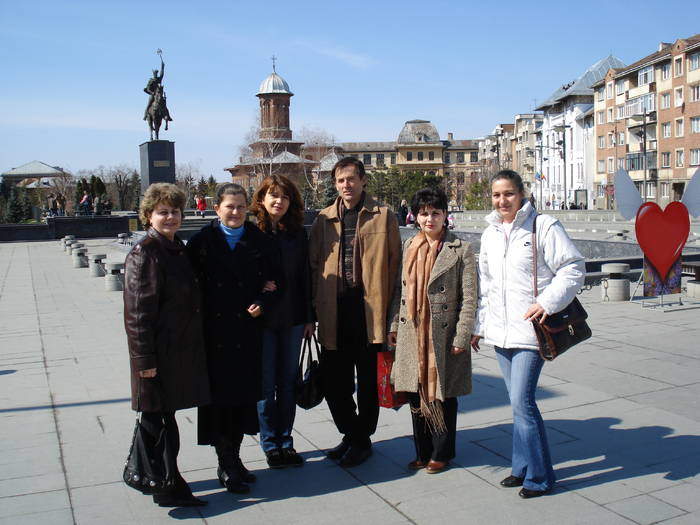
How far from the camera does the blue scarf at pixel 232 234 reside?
422 cm

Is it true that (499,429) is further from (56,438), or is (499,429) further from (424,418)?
(56,438)

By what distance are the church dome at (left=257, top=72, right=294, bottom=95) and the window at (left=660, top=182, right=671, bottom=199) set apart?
4956 cm

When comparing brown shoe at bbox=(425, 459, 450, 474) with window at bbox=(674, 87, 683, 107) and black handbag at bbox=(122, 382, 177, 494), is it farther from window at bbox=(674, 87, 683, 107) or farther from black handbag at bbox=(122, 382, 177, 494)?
window at bbox=(674, 87, 683, 107)

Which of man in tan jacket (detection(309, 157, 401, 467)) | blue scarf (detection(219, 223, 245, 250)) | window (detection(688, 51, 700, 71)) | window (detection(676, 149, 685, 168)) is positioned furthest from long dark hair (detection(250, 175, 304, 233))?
window (detection(676, 149, 685, 168))

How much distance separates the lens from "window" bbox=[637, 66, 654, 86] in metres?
57.1

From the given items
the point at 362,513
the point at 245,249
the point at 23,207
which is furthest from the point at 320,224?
the point at 23,207

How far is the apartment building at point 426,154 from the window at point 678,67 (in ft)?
184

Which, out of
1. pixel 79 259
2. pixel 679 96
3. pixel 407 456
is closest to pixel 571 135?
pixel 679 96

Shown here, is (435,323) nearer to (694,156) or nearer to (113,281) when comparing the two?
(113,281)

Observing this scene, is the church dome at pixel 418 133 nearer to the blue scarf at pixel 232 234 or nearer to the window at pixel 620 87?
the window at pixel 620 87

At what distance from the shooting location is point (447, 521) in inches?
143

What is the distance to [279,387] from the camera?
15.1ft

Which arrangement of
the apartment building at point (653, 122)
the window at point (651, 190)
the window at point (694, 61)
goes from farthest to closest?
the window at point (651, 190) → the apartment building at point (653, 122) → the window at point (694, 61)

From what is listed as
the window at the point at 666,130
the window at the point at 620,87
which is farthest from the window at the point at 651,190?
the window at the point at 620,87
